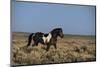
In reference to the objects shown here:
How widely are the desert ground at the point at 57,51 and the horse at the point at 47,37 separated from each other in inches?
1.5

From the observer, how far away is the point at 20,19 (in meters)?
2.31

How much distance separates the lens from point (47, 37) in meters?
2.42

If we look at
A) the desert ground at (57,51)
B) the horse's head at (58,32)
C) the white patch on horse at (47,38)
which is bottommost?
the desert ground at (57,51)

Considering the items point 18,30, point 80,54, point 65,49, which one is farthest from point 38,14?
point 80,54

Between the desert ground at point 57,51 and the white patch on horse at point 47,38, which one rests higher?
the white patch on horse at point 47,38

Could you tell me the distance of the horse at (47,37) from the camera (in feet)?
7.78

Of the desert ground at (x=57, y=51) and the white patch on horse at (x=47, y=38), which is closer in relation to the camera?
the desert ground at (x=57, y=51)

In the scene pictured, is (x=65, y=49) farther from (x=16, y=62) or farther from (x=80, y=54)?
(x=16, y=62)

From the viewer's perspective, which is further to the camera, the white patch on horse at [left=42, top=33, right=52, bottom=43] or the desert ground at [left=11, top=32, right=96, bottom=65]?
the white patch on horse at [left=42, top=33, right=52, bottom=43]

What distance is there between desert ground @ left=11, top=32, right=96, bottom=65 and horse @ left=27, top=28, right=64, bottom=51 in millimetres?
39

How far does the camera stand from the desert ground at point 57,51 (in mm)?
2306

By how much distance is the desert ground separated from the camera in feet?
7.57

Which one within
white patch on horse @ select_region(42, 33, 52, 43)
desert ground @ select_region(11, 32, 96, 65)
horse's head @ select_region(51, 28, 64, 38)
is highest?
horse's head @ select_region(51, 28, 64, 38)

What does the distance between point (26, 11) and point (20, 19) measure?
11 cm
